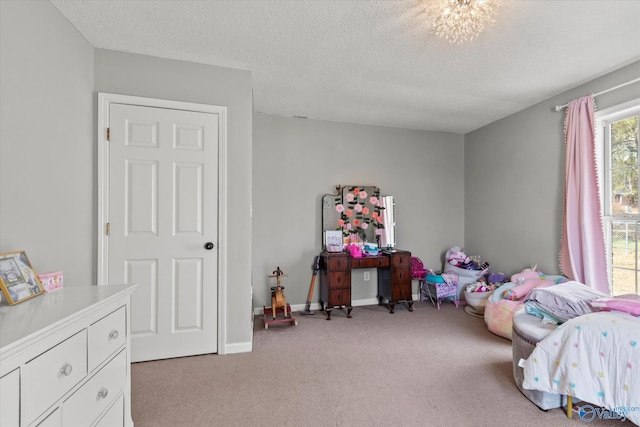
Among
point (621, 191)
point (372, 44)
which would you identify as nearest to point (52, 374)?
point (372, 44)

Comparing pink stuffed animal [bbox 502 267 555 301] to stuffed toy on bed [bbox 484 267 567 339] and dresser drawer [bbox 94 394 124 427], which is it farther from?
dresser drawer [bbox 94 394 124 427]

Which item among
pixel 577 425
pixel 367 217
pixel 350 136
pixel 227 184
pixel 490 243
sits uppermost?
pixel 350 136

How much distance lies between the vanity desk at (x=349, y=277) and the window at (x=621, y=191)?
1.92 meters

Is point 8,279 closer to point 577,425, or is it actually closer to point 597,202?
point 577,425

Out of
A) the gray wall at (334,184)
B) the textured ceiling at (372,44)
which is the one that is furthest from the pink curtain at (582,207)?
the gray wall at (334,184)

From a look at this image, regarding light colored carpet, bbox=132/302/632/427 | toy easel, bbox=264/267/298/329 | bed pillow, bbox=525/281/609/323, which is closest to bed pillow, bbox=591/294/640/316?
bed pillow, bbox=525/281/609/323

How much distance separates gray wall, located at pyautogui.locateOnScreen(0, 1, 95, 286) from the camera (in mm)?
1508

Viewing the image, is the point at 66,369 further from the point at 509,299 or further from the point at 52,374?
the point at 509,299

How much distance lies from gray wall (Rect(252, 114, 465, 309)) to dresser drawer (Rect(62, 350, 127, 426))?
227 centimetres

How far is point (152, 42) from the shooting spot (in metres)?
2.26

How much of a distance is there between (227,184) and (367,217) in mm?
2092

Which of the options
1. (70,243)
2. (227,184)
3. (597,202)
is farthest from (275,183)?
(597,202)

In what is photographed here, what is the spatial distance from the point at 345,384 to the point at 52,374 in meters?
1.69

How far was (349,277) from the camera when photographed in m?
3.54
